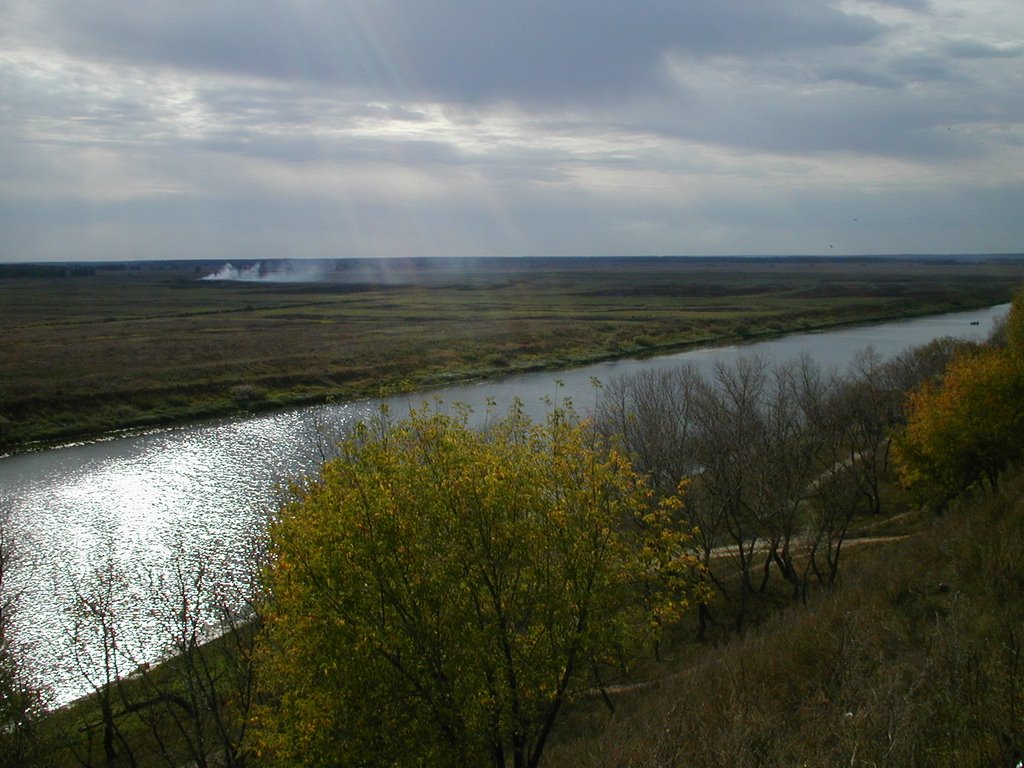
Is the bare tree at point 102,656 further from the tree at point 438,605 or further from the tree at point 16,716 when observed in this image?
the tree at point 438,605

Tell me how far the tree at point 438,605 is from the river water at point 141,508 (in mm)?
4003

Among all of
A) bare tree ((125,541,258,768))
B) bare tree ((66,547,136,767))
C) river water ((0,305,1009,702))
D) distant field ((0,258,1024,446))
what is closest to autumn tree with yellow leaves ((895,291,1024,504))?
river water ((0,305,1009,702))

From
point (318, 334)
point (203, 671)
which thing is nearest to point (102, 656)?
point (203, 671)

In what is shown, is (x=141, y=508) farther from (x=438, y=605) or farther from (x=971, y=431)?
(x=971, y=431)

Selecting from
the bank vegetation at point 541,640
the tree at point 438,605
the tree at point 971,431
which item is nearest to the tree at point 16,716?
the bank vegetation at point 541,640

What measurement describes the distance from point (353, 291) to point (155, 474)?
382 feet

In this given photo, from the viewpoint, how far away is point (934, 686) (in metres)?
7.68

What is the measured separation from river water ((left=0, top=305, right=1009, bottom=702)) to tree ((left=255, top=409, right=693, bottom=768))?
400cm

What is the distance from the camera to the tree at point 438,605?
9.63m

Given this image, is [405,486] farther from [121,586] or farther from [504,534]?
[121,586]

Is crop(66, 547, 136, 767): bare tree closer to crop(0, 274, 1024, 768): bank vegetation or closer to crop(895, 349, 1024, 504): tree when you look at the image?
crop(0, 274, 1024, 768): bank vegetation

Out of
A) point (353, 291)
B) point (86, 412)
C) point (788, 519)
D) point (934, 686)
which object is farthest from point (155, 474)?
point (353, 291)

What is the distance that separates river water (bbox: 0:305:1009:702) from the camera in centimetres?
1892

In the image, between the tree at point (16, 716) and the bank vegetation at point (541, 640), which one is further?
the tree at point (16, 716)
